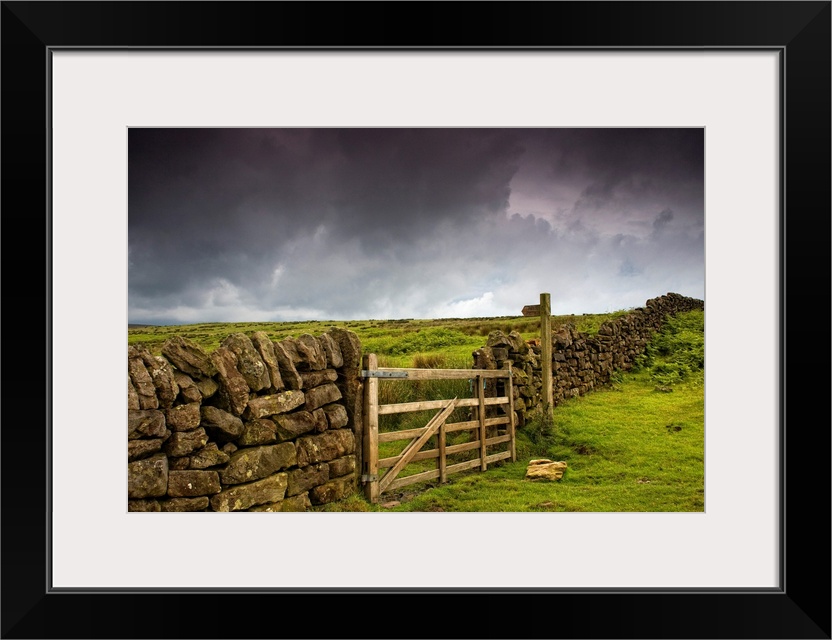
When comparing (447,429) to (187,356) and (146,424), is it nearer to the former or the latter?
(187,356)

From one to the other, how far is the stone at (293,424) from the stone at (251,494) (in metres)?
0.34

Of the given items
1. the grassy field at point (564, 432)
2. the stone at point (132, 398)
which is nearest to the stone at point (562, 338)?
the grassy field at point (564, 432)

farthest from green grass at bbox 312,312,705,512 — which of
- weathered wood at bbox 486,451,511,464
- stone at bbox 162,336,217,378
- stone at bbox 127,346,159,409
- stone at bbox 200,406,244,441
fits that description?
stone at bbox 127,346,159,409

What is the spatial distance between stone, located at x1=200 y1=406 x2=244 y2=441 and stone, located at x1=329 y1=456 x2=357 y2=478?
1.15 metres

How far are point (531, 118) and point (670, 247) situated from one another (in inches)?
226

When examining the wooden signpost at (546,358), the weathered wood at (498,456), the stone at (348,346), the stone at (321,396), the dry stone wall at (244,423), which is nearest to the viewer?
the dry stone wall at (244,423)

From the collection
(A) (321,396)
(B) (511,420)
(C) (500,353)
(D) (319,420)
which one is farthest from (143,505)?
(C) (500,353)

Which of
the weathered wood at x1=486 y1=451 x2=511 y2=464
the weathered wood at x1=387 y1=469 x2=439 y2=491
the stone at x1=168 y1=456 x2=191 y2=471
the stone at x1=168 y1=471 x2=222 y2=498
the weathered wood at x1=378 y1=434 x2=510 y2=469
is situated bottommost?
the weathered wood at x1=486 y1=451 x2=511 y2=464

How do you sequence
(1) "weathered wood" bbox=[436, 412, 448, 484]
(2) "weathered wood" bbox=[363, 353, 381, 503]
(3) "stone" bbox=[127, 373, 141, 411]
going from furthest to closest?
(1) "weathered wood" bbox=[436, 412, 448, 484]
(2) "weathered wood" bbox=[363, 353, 381, 503]
(3) "stone" bbox=[127, 373, 141, 411]

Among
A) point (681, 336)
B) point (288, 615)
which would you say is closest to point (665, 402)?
point (681, 336)

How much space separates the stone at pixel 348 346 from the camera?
562 cm

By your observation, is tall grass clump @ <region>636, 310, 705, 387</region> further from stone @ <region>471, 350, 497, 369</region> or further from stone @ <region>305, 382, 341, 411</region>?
stone @ <region>305, 382, 341, 411</region>

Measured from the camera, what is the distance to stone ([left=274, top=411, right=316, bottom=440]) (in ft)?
16.1

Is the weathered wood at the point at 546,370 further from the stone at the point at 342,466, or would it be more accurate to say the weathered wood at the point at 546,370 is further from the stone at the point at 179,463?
the stone at the point at 179,463
